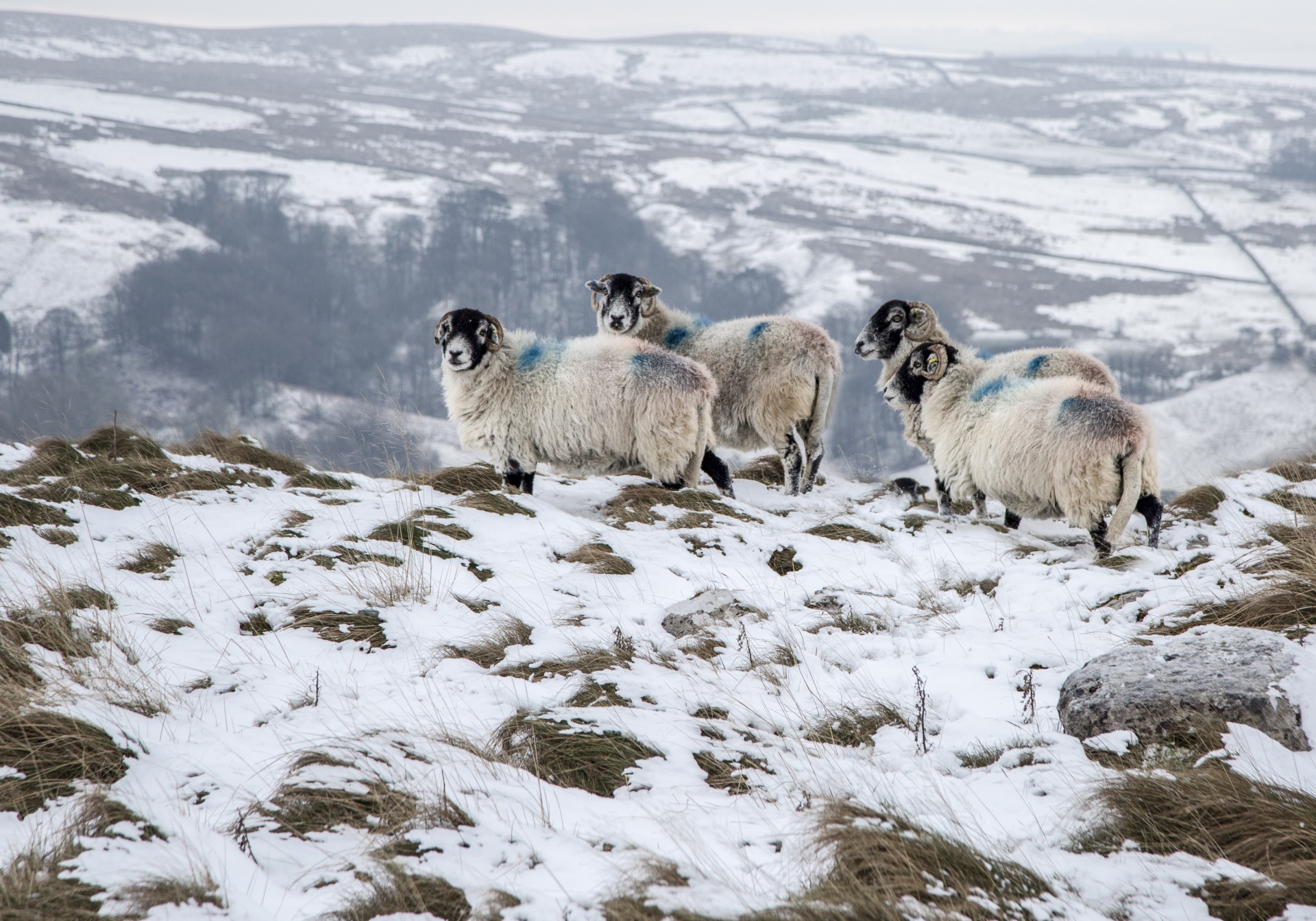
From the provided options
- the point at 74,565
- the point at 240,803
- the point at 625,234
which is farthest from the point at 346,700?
the point at 625,234

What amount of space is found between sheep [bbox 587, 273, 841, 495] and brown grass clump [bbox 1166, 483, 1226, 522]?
4.10m

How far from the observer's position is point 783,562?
283 inches

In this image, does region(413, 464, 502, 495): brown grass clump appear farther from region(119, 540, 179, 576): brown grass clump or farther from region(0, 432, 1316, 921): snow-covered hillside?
region(119, 540, 179, 576): brown grass clump

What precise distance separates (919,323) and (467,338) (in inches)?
217

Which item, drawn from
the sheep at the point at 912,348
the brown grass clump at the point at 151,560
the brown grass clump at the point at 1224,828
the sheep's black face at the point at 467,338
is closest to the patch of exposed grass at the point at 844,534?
the sheep at the point at 912,348

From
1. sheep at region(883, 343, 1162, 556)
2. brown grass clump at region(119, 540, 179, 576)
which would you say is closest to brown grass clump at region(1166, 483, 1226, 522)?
sheep at region(883, 343, 1162, 556)

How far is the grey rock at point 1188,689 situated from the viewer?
3789mm

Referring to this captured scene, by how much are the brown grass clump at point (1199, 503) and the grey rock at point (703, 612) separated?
19.5ft

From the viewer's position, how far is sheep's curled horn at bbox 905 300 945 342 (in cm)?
1054

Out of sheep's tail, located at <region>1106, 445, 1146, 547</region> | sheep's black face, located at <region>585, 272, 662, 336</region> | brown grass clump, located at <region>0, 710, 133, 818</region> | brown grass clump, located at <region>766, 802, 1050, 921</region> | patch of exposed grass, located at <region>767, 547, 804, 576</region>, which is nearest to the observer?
brown grass clump, located at <region>766, 802, 1050, 921</region>

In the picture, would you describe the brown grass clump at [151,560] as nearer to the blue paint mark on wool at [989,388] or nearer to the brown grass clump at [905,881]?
the brown grass clump at [905,881]

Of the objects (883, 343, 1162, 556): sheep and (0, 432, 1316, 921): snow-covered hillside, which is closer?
(0, 432, 1316, 921): snow-covered hillside

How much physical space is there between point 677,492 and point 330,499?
344cm

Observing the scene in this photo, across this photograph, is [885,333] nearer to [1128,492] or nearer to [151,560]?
[1128,492]
